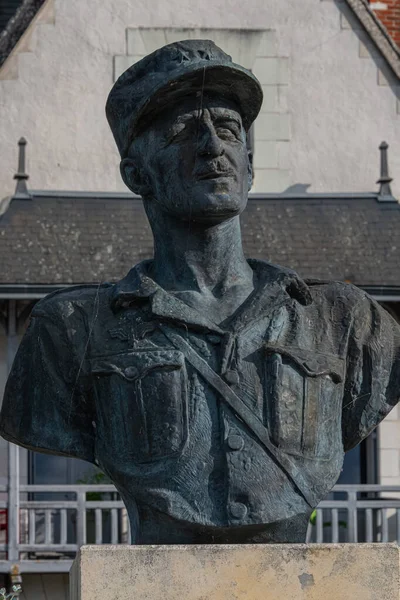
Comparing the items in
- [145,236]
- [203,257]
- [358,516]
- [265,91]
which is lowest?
[358,516]

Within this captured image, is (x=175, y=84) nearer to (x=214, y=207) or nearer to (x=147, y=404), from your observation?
(x=214, y=207)

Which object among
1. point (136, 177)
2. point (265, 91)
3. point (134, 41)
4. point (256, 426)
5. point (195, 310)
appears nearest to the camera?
point (256, 426)

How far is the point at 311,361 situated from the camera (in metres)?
10.0

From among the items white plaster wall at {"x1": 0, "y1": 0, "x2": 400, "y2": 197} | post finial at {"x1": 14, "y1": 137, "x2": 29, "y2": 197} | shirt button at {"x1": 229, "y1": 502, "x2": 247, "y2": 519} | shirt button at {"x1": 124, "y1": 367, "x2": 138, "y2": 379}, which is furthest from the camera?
white plaster wall at {"x1": 0, "y1": 0, "x2": 400, "y2": 197}

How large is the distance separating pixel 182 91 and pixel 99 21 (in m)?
22.2

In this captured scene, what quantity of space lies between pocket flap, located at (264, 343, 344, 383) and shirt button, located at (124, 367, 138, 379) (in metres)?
0.54

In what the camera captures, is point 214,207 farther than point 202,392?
Yes

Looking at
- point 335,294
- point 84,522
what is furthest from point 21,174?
point 335,294

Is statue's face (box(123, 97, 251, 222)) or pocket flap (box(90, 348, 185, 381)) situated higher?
statue's face (box(123, 97, 251, 222))

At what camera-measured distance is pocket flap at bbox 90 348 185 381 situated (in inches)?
390

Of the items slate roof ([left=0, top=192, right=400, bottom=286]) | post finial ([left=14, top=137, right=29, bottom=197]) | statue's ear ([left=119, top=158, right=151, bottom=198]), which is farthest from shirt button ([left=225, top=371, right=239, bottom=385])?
post finial ([left=14, top=137, right=29, bottom=197])

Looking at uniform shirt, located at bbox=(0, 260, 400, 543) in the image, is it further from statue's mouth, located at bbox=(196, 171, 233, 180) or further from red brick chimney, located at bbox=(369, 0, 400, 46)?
red brick chimney, located at bbox=(369, 0, 400, 46)

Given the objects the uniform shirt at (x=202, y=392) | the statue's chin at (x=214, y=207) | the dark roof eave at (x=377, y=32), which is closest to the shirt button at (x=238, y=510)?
the uniform shirt at (x=202, y=392)

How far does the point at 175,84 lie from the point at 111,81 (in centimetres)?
2229
